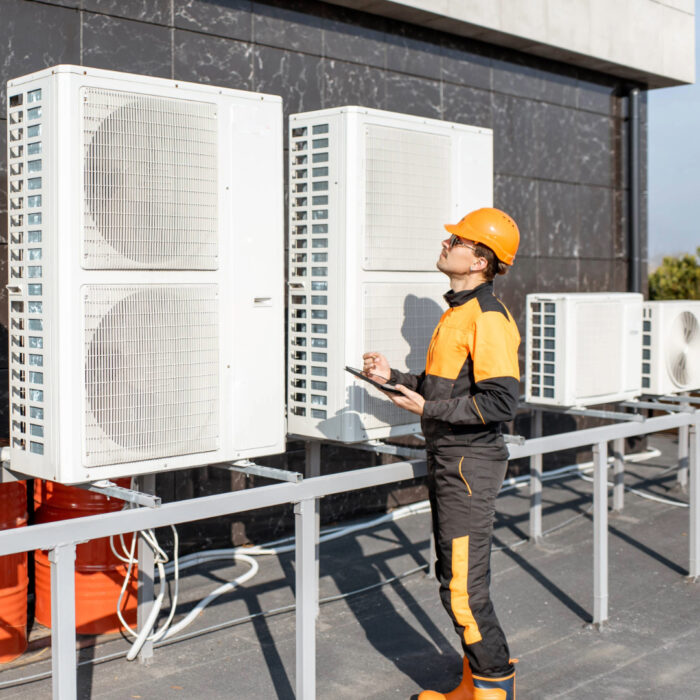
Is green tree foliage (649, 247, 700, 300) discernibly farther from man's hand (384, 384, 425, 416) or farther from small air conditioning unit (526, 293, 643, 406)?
man's hand (384, 384, 425, 416)

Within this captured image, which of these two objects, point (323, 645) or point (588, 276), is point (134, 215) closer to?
point (323, 645)

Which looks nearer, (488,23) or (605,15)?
(488,23)

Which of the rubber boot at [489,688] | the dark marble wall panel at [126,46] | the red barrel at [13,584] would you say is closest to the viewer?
the rubber boot at [489,688]

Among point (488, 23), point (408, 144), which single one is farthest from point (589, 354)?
point (488, 23)

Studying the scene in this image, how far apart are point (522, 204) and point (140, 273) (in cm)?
469

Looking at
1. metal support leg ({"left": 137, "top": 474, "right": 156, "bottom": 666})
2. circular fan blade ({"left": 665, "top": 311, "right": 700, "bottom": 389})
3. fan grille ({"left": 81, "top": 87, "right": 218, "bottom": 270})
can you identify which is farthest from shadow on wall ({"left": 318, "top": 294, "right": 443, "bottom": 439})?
circular fan blade ({"left": 665, "top": 311, "right": 700, "bottom": 389})

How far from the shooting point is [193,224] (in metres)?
3.07

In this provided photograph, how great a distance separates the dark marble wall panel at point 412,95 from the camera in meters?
6.10

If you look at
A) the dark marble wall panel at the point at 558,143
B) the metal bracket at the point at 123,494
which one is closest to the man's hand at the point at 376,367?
the metal bracket at the point at 123,494

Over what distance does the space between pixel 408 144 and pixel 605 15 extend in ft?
14.5

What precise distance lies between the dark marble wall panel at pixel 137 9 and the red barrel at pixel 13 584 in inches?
92.6

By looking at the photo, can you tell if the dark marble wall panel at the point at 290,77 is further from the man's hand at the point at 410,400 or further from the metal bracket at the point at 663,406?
the man's hand at the point at 410,400

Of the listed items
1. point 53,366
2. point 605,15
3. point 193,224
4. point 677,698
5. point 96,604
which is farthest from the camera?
point 605,15

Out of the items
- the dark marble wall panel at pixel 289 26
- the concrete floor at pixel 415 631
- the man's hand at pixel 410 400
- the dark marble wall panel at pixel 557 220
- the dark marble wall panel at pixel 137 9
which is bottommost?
the concrete floor at pixel 415 631
